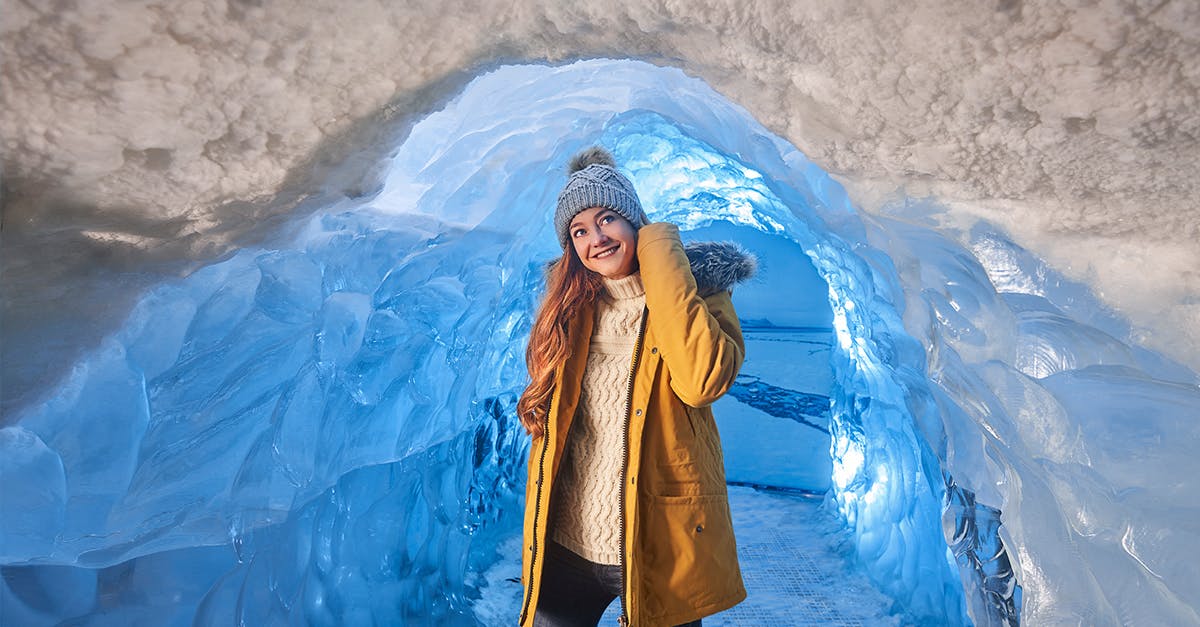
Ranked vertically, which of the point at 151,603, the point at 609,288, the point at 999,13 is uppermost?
the point at 999,13

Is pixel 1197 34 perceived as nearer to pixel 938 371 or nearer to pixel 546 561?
pixel 938 371

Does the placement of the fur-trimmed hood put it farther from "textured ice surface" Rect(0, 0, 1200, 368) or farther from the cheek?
"textured ice surface" Rect(0, 0, 1200, 368)

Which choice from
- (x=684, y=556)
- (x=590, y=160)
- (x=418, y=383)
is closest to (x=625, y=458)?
(x=684, y=556)

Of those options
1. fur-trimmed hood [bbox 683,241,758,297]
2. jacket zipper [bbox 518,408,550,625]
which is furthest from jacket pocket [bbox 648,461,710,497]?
fur-trimmed hood [bbox 683,241,758,297]

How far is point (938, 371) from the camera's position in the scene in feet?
7.31

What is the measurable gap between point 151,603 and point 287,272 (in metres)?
1.13

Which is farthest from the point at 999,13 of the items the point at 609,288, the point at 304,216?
the point at 304,216

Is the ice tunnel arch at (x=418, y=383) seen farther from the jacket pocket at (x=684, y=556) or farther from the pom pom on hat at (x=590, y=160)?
the pom pom on hat at (x=590, y=160)

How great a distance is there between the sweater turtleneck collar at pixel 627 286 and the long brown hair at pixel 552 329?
0.05 metres

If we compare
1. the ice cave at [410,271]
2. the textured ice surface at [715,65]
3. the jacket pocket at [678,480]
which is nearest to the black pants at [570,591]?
the jacket pocket at [678,480]

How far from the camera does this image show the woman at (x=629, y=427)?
151cm

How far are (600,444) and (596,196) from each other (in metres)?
0.61

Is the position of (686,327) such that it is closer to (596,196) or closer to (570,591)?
(596,196)

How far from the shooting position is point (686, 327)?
5.03 ft
